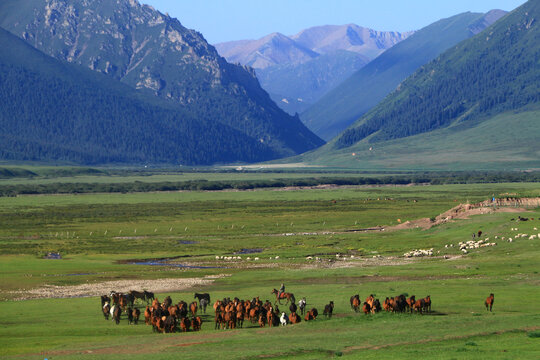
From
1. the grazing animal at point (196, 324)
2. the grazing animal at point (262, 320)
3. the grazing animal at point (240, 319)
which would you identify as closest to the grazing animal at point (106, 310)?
the grazing animal at point (196, 324)

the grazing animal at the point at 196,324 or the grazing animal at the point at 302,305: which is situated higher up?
the grazing animal at the point at 302,305

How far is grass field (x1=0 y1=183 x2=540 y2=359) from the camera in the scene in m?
39.2

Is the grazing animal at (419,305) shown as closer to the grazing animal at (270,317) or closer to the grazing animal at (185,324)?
the grazing animal at (270,317)

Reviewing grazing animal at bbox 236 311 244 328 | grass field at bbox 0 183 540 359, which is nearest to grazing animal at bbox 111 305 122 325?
grass field at bbox 0 183 540 359

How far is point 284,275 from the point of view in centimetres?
6794

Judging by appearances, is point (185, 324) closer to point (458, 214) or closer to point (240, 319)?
point (240, 319)

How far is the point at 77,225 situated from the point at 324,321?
8106 cm

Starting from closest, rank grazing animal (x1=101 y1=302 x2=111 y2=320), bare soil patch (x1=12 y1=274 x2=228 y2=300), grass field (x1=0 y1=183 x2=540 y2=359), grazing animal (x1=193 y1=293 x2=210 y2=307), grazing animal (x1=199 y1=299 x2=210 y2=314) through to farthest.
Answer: grass field (x1=0 y1=183 x2=540 y2=359) → grazing animal (x1=101 y1=302 x2=111 y2=320) → grazing animal (x1=199 y1=299 x2=210 y2=314) → grazing animal (x1=193 y1=293 x2=210 y2=307) → bare soil patch (x1=12 y1=274 x2=228 y2=300)

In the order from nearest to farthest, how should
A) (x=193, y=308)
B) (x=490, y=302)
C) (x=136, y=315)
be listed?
(x=490, y=302) < (x=136, y=315) < (x=193, y=308)

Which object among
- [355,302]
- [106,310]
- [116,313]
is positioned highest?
[106,310]

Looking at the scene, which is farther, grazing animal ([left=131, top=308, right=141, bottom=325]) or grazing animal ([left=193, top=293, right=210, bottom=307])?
grazing animal ([left=193, top=293, right=210, bottom=307])

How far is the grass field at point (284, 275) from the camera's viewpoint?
1542 inches

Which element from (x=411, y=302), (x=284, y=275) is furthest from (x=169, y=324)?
(x=284, y=275)

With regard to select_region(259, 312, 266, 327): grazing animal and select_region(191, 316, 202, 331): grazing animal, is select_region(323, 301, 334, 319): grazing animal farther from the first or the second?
select_region(191, 316, 202, 331): grazing animal
